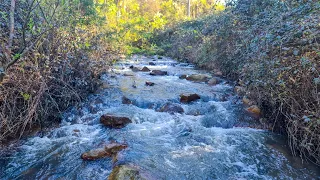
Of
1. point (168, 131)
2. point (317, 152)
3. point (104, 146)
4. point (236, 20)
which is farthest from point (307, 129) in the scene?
point (236, 20)

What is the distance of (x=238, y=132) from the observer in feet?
15.9

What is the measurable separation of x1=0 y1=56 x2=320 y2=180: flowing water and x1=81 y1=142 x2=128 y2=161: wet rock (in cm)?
10

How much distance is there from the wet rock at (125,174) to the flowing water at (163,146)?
0.70 ft

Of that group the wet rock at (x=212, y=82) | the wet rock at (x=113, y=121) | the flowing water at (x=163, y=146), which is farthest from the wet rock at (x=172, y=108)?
the wet rock at (x=212, y=82)

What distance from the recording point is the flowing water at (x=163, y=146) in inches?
135

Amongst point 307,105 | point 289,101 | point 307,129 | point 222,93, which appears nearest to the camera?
point 307,129

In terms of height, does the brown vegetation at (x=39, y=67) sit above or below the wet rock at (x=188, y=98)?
above

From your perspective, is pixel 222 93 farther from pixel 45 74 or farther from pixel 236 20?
pixel 45 74

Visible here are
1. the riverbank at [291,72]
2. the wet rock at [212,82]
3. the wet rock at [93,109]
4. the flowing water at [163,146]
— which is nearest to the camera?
the riverbank at [291,72]

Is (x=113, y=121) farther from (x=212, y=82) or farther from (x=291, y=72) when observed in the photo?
(x=212, y=82)

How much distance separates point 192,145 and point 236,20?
5.04 metres

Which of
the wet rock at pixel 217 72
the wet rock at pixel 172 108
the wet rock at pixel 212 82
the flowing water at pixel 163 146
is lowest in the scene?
the flowing water at pixel 163 146

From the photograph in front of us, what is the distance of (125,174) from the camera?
3076 mm

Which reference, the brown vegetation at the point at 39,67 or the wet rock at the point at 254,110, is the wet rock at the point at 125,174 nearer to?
the brown vegetation at the point at 39,67
